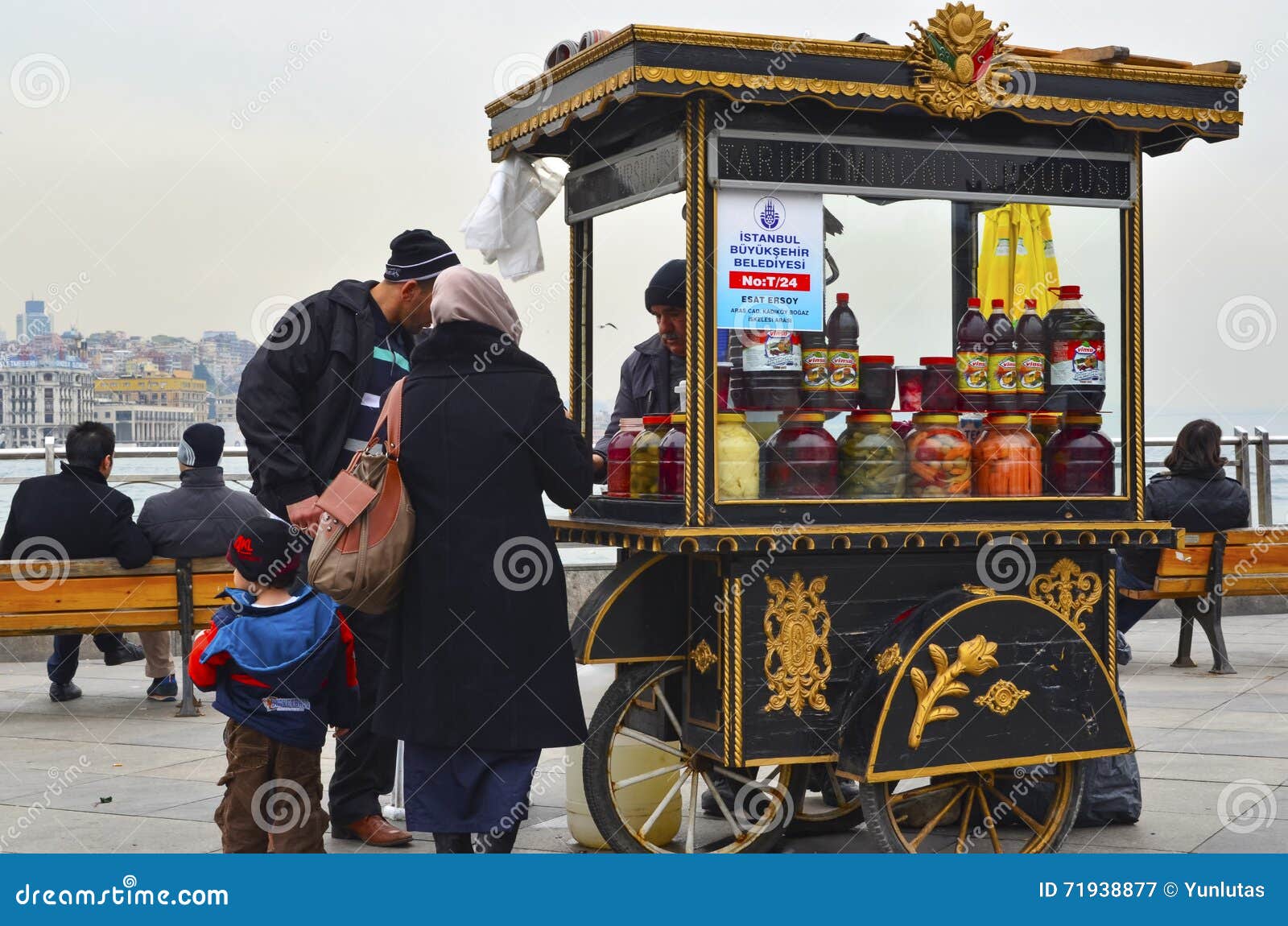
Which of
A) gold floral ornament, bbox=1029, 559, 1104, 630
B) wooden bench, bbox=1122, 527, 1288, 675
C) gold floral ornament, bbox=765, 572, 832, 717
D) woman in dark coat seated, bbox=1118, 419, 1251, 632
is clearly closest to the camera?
gold floral ornament, bbox=765, 572, 832, 717

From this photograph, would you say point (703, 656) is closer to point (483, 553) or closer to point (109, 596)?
point (483, 553)

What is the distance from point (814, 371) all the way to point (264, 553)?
1.80 m

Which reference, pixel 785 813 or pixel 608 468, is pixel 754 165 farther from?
pixel 785 813

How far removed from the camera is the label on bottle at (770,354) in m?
4.82

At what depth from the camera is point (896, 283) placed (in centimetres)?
525

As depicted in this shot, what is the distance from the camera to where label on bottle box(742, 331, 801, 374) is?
190 inches

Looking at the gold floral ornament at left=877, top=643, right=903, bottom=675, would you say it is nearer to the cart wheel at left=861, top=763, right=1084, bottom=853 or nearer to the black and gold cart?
the black and gold cart

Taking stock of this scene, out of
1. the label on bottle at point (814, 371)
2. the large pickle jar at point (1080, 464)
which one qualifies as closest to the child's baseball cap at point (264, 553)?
the label on bottle at point (814, 371)

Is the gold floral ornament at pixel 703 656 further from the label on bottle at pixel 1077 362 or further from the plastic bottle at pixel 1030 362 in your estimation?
the label on bottle at pixel 1077 362

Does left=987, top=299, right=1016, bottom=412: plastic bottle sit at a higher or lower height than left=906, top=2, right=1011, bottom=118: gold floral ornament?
lower

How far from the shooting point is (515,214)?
571 centimetres

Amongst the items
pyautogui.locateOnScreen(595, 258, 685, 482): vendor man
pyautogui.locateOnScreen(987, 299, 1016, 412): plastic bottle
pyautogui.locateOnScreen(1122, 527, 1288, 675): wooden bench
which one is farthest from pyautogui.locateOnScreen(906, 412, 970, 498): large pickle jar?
pyautogui.locateOnScreen(1122, 527, 1288, 675): wooden bench

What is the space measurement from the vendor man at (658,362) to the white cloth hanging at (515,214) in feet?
1.74

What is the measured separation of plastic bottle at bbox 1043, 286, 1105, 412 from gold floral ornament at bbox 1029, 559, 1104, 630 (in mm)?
576
